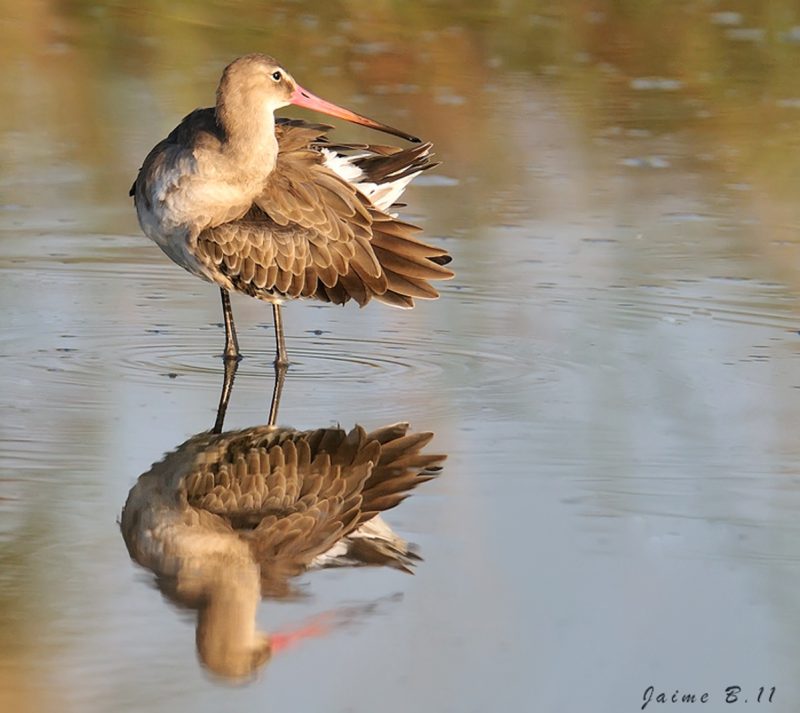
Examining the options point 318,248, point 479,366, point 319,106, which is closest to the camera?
point 479,366

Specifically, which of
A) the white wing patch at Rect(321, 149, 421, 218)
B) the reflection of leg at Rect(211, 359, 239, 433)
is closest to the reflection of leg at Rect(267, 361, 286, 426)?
the reflection of leg at Rect(211, 359, 239, 433)

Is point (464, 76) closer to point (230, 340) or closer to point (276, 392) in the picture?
point (230, 340)

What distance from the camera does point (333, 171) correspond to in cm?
834

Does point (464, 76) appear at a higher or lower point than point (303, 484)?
lower

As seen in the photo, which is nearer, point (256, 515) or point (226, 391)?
point (256, 515)

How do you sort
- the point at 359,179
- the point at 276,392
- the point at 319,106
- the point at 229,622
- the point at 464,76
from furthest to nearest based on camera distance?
1. the point at 464,76
2. the point at 319,106
3. the point at 359,179
4. the point at 276,392
5. the point at 229,622

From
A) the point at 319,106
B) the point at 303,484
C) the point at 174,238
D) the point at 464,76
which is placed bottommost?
the point at 464,76

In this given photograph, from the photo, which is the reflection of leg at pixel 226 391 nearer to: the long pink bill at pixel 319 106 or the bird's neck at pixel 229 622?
the long pink bill at pixel 319 106

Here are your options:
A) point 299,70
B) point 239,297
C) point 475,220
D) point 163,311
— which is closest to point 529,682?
point 163,311

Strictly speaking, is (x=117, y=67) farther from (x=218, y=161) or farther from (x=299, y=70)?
Result: (x=218, y=161)

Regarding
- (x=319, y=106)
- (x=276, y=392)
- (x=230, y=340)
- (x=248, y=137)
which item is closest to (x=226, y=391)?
(x=276, y=392)

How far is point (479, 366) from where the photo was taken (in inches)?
305

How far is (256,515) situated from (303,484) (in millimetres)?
320

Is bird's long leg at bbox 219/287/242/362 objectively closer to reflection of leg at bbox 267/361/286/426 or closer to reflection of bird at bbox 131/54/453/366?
reflection of bird at bbox 131/54/453/366
